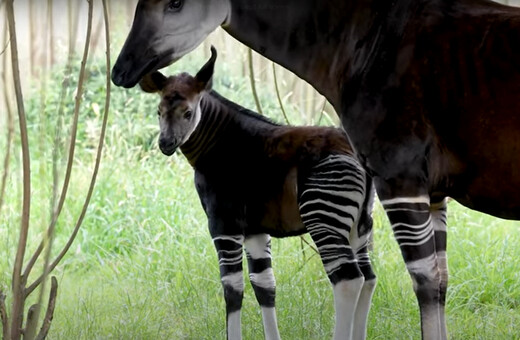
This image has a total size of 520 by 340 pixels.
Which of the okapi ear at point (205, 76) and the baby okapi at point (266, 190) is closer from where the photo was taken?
the baby okapi at point (266, 190)

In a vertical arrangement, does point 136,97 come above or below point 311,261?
above

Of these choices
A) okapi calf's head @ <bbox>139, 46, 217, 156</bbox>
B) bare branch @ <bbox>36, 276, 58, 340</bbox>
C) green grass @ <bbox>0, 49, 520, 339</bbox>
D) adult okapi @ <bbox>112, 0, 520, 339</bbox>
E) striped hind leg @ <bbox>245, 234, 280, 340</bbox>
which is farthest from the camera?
green grass @ <bbox>0, 49, 520, 339</bbox>

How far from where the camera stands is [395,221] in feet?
7.18

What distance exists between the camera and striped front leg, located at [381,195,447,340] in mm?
2162

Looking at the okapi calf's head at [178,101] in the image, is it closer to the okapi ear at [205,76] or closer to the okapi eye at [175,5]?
the okapi ear at [205,76]

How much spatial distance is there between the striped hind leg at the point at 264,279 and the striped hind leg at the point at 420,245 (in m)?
0.93

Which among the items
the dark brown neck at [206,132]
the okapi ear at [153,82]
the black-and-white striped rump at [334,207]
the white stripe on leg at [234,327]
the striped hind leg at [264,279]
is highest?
the okapi ear at [153,82]

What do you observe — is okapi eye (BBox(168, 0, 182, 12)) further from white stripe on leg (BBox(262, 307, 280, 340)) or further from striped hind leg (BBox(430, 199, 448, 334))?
white stripe on leg (BBox(262, 307, 280, 340))

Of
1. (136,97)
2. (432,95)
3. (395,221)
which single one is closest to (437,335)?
(395,221)

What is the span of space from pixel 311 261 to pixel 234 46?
279 centimetres

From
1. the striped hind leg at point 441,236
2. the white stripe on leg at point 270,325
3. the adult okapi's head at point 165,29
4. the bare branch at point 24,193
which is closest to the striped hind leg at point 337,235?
the white stripe on leg at point 270,325

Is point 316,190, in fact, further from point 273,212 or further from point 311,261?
point 311,261

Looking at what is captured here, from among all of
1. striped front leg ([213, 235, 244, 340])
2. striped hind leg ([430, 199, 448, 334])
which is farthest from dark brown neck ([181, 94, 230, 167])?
striped hind leg ([430, 199, 448, 334])

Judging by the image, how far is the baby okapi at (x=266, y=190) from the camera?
2844 mm
